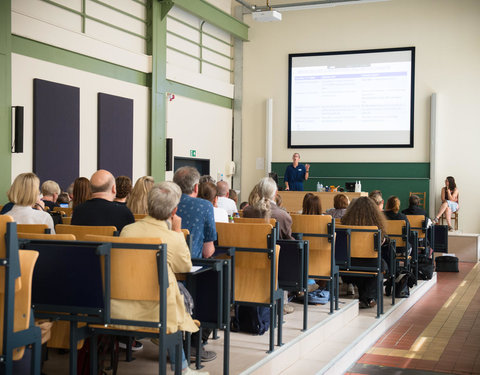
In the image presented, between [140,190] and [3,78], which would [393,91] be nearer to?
[3,78]

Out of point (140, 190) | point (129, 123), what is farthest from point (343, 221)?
point (129, 123)

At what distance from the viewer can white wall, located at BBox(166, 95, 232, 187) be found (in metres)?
12.5

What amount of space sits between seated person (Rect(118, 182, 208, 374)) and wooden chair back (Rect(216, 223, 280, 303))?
949mm

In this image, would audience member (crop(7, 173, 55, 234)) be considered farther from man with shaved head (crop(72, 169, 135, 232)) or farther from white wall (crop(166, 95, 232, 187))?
white wall (crop(166, 95, 232, 187))

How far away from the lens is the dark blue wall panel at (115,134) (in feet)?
33.5

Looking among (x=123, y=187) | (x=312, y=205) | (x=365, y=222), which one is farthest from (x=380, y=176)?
(x=123, y=187)

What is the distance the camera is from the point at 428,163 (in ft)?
44.0

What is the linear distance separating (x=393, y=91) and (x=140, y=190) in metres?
10.2

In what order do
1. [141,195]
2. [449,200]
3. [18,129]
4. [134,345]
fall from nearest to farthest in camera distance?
[134,345] < [141,195] < [18,129] < [449,200]

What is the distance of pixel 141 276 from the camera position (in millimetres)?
2686

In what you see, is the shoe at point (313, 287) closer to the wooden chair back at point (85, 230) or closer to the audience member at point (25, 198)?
the audience member at point (25, 198)

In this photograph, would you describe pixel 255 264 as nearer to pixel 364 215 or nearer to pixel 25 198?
pixel 25 198

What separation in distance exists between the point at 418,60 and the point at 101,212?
1129cm

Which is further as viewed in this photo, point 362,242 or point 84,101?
point 84,101
